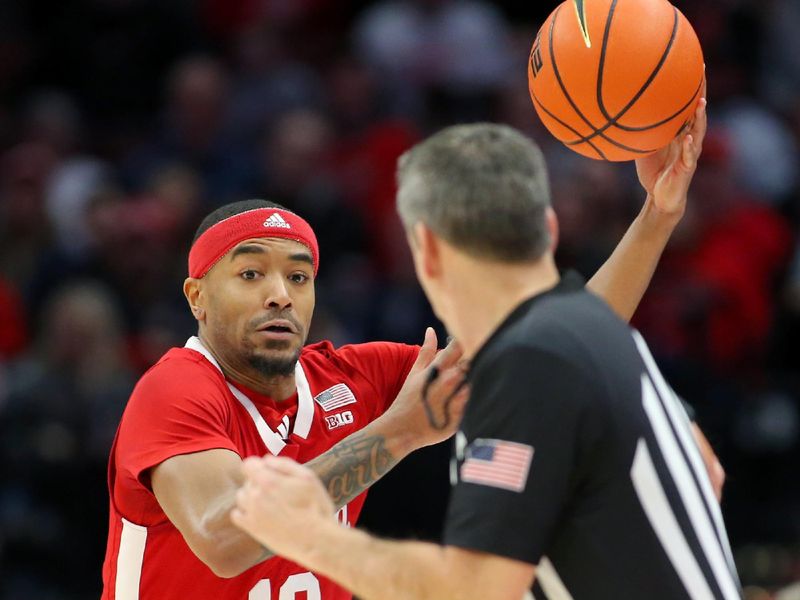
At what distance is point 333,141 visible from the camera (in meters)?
11.0

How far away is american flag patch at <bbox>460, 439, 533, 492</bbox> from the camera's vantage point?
3039 mm

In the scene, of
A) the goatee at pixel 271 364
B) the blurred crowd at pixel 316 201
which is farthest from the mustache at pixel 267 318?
the blurred crowd at pixel 316 201

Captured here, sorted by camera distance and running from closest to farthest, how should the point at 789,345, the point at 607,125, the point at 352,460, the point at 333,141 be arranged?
1. the point at 352,460
2. the point at 607,125
3. the point at 789,345
4. the point at 333,141

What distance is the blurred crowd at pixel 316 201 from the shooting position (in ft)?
27.0

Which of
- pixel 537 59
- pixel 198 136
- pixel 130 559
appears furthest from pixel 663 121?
pixel 198 136

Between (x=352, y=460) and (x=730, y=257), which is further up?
(x=352, y=460)

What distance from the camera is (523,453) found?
3.04 meters

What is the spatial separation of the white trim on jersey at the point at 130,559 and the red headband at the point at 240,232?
96cm

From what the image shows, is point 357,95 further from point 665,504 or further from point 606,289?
point 665,504

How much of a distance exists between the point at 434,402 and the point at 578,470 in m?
1.06

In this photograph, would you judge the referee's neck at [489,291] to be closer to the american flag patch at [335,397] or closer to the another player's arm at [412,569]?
the another player's arm at [412,569]

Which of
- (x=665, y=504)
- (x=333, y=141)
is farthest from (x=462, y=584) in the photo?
(x=333, y=141)

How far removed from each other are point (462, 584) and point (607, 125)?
2.29 m

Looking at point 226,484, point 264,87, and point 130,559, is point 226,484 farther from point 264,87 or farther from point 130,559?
point 264,87
